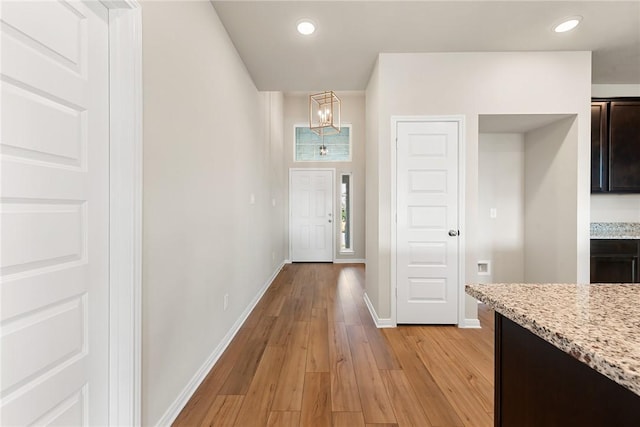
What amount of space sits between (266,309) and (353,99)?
473cm

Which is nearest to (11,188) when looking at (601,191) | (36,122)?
(36,122)

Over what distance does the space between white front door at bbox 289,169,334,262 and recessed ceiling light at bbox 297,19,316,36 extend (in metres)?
3.61

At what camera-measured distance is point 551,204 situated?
119 inches

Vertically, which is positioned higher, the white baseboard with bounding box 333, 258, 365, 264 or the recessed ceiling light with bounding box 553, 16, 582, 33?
the recessed ceiling light with bounding box 553, 16, 582, 33

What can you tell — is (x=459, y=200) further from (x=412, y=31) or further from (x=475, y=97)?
(x=412, y=31)

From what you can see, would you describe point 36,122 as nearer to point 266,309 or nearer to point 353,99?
point 266,309

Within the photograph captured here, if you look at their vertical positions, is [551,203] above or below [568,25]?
below

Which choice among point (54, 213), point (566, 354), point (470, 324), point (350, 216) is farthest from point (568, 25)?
point (350, 216)

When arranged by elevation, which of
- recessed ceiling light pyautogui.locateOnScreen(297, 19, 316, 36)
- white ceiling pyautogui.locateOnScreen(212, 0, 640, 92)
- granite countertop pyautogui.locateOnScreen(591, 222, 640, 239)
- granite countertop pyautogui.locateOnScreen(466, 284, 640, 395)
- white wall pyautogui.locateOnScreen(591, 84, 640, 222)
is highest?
white ceiling pyautogui.locateOnScreen(212, 0, 640, 92)

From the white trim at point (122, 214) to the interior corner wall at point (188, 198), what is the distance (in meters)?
0.10

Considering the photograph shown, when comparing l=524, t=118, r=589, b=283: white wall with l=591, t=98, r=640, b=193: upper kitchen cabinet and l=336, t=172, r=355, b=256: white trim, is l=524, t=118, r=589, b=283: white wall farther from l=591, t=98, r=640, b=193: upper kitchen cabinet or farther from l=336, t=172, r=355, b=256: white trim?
l=336, t=172, r=355, b=256: white trim

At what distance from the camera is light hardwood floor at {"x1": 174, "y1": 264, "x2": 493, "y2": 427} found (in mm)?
1559

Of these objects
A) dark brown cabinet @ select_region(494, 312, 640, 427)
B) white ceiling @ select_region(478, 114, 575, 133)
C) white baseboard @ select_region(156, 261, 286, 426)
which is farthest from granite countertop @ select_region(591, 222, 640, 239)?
white baseboard @ select_region(156, 261, 286, 426)

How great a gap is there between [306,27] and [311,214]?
3976 mm
